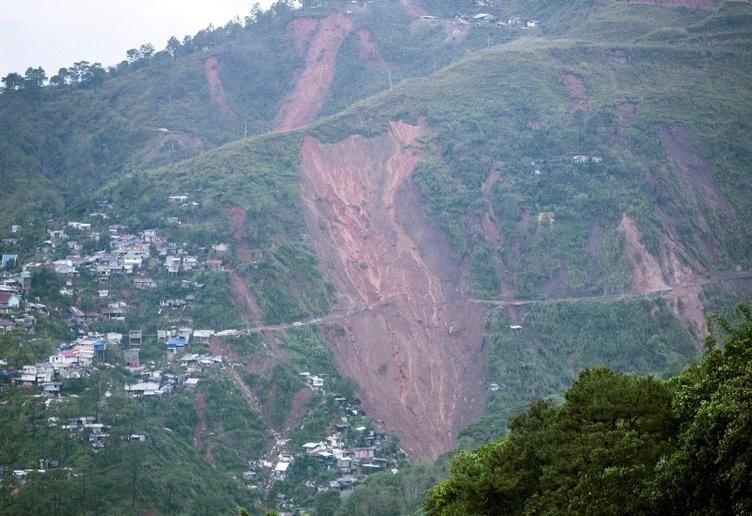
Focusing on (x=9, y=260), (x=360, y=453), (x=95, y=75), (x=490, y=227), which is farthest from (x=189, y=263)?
(x=95, y=75)

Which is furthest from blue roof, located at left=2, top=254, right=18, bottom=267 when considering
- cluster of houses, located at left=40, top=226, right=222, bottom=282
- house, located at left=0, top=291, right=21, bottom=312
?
house, located at left=0, top=291, right=21, bottom=312

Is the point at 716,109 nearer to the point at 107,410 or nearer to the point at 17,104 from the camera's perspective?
the point at 107,410

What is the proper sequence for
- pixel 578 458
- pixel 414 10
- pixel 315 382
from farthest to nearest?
pixel 414 10 < pixel 315 382 < pixel 578 458

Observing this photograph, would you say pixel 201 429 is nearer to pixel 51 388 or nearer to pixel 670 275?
pixel 51 388

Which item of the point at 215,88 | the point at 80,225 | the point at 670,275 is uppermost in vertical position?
the point at 215,88

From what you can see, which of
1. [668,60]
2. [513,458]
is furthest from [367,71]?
[513,458]

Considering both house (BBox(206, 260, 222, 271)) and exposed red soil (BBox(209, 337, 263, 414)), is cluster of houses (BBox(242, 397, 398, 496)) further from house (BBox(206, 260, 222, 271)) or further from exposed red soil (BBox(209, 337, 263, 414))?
house (BBox(206, 260, 222, 271))

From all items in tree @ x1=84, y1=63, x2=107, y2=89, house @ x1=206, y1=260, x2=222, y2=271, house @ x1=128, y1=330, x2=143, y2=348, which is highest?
tree @ x1=84, y1=63, x2=107, y2=89
